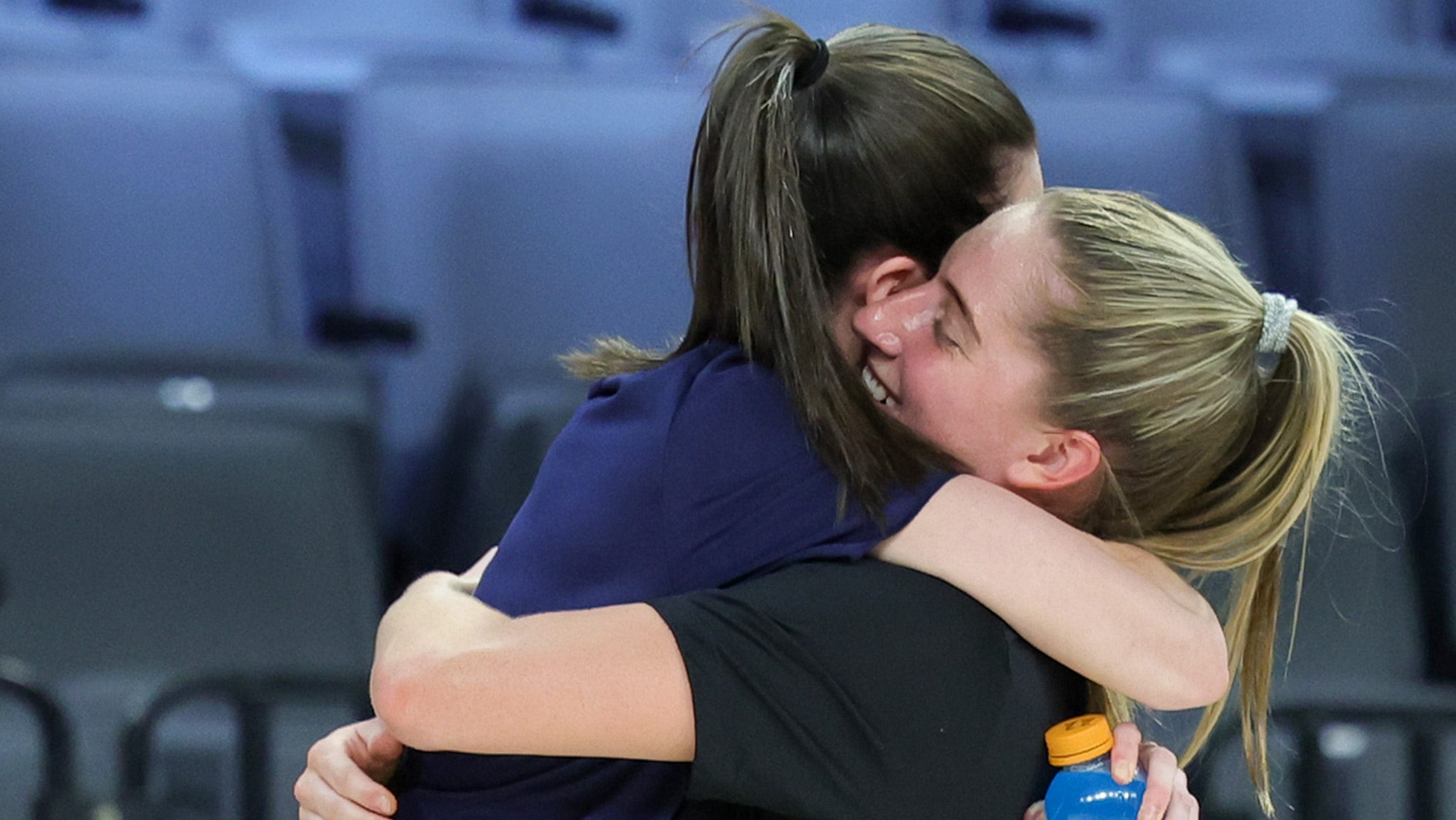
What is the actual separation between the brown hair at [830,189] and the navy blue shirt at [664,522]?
0.5 inches

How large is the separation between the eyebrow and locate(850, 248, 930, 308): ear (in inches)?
1.1

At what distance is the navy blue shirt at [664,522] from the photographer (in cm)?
62

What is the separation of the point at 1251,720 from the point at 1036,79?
2.99 feet

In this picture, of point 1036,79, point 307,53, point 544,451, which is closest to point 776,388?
point 544,451

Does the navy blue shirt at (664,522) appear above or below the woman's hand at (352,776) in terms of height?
above

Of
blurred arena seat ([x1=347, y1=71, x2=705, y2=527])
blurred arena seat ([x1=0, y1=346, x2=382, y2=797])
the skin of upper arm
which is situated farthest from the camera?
blurred arena seat ([x1=347, y1=71, x2=705, y2=527])

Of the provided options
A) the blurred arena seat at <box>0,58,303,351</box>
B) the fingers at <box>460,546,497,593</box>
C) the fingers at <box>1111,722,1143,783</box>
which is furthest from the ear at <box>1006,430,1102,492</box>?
the blurred arena seat at <box>0,58,303,351</box>

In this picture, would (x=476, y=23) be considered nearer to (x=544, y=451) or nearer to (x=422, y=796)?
(x=544, y=451)

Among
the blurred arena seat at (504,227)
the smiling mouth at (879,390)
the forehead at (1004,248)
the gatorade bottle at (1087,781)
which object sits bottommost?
the blurred arena seat at (504,227)

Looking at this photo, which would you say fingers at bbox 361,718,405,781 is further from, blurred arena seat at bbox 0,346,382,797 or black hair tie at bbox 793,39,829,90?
blurred arena seat at bbox 0,346,382,797

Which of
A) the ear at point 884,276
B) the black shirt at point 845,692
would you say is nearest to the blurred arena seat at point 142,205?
the ear at point 884,276

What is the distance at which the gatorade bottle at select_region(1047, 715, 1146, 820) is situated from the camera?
2.06ft

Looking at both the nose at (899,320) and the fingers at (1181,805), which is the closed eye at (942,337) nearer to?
the nose at (899,320)

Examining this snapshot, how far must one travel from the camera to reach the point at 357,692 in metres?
1.26
